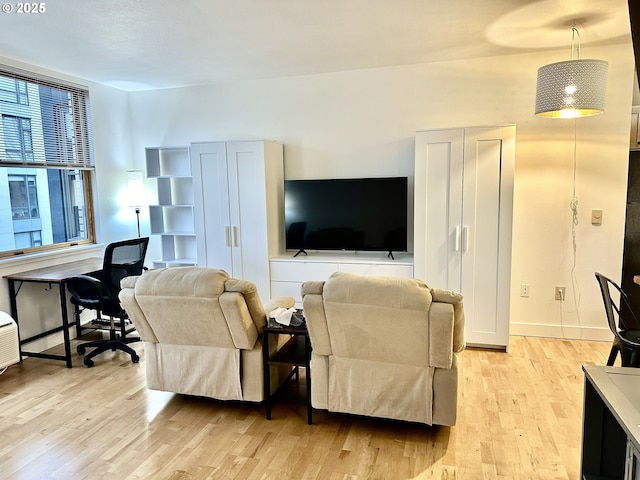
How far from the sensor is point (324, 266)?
174 inches

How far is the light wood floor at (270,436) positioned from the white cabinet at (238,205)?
5.32 feet

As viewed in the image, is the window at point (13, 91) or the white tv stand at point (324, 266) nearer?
the window at point (13, 91)

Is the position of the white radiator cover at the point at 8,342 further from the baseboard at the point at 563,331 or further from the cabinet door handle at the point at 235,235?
the baseboard at the point at 563,331

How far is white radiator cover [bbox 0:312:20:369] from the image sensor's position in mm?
3305

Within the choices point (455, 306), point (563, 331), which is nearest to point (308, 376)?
point (455, 306)

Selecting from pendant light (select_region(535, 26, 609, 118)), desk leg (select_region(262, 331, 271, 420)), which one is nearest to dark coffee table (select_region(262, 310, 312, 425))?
desk leg (select_region(262, 331, 271, 420))

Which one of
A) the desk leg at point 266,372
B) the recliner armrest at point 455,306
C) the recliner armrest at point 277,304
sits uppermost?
the recliner armrest at point 455,306

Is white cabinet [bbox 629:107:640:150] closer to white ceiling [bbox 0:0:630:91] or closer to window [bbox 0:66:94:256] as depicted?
white ceiling [bbox 0:0:630:91]

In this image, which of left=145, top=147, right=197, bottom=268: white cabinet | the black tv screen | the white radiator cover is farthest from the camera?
left=145, top=147, right=197, bottom=268: white cabinet

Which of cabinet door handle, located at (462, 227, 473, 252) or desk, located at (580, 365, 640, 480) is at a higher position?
cabinet door handle, located at (462, 227, 473, 252)

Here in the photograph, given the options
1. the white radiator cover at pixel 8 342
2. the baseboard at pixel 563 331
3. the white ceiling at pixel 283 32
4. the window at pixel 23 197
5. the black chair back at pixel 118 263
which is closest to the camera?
the white ceiling at pixel 283 32

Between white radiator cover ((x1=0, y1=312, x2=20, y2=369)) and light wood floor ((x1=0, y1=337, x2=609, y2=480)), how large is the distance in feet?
0.68

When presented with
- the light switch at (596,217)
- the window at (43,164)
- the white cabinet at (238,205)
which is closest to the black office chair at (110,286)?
the window at (43,164)

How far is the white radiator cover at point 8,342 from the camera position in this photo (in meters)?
3.30
